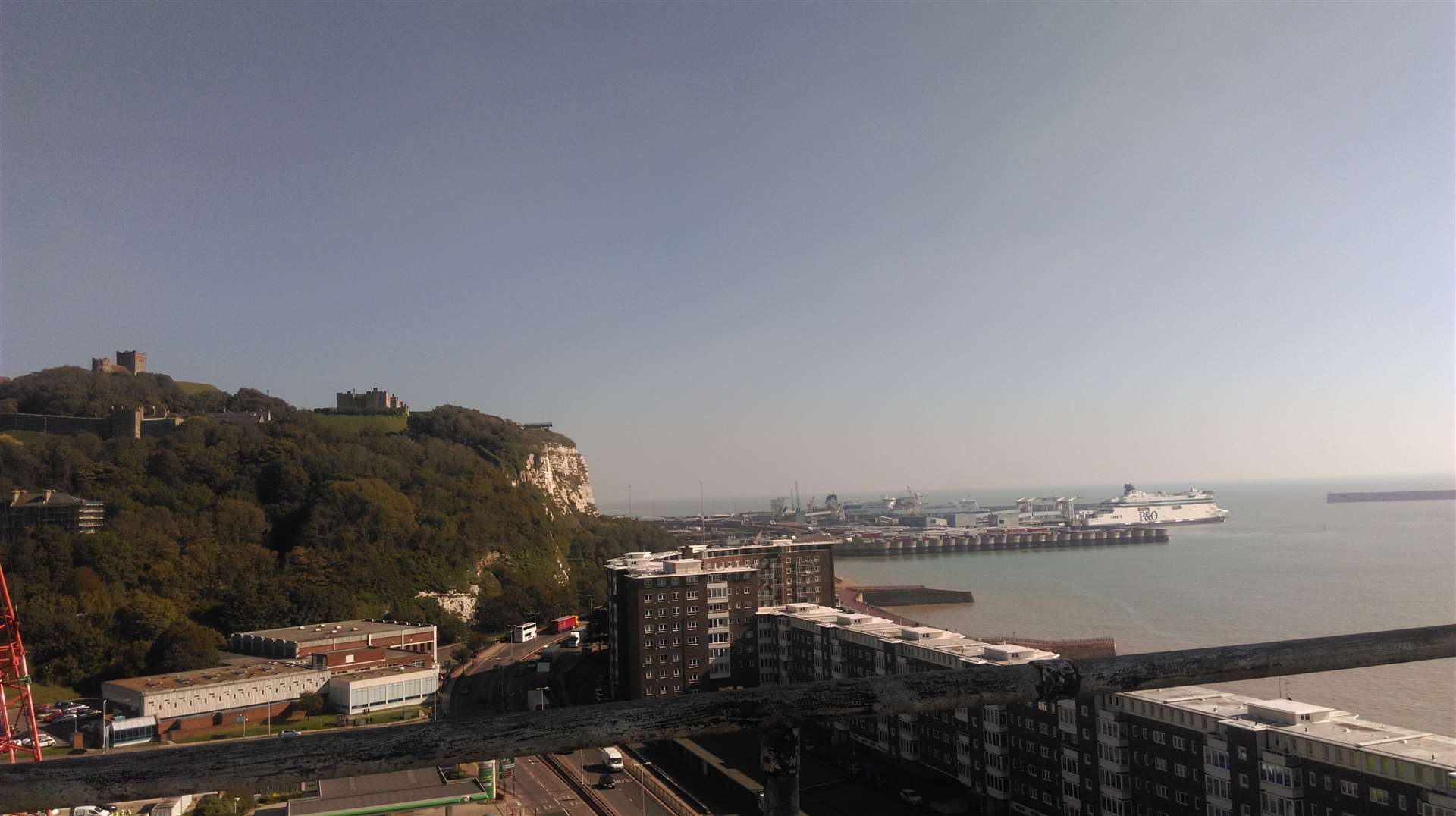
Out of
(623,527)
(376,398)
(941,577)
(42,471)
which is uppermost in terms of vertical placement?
(376,398)

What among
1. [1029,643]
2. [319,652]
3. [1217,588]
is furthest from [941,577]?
[319,652]

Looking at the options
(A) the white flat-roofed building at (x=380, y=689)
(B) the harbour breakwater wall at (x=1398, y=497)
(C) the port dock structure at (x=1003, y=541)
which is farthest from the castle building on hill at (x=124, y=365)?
(B) the harbour breakwater wall at (x=1398, y=497)

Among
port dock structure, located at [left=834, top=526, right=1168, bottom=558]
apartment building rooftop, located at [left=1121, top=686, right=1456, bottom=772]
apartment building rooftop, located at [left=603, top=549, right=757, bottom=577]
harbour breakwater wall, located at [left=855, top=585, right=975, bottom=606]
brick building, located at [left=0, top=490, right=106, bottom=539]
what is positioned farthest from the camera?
port dock structure, located at [left=834, top=526, right=1168, bottom=558]

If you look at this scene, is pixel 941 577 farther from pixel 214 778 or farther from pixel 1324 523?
pixel 214 778

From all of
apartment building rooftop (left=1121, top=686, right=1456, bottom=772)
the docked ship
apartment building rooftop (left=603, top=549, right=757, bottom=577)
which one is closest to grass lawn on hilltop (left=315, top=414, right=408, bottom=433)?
apartment building rooftop (left=603, top=549, right=757, bottom=577)

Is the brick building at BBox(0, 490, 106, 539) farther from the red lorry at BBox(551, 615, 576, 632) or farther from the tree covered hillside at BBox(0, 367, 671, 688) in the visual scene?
the red lorry at BBox(551, 615, 576, 632)

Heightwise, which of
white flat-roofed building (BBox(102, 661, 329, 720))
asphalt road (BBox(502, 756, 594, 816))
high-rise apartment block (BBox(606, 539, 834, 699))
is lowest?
asphalt road (BBox(502, 756, 594, 816))
